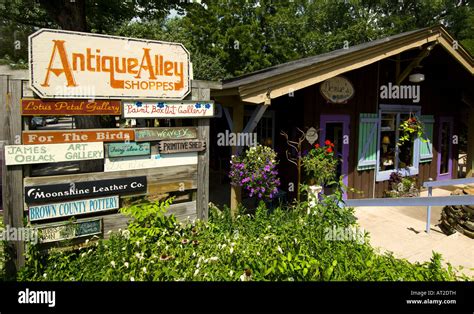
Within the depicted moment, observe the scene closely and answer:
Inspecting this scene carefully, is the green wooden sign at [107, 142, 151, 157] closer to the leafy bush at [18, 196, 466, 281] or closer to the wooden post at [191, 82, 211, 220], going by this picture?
the leafy bush at [18, 196, 466, 281]

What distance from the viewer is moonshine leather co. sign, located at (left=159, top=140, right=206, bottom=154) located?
3897 mm

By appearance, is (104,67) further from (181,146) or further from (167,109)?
(181,146)

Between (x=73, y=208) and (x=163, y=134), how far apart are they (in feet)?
4.28

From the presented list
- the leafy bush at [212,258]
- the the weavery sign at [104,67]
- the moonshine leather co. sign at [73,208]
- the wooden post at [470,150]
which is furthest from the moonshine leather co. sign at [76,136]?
the wooden post at [470,150]

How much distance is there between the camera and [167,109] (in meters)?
3.85

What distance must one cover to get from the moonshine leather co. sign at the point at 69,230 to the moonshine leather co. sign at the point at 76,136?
883 mm

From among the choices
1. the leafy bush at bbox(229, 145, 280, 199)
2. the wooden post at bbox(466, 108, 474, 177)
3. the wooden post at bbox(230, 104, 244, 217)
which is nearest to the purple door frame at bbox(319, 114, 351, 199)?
the leafy bush at bbox(229, 145, 280, 199)

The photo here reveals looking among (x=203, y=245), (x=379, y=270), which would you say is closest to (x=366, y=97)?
(x=379, y=270)

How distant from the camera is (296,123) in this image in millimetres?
7066

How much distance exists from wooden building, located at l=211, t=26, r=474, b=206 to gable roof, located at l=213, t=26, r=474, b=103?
17mm

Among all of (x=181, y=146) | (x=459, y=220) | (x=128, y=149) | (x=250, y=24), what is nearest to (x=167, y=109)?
(x=181, y=146)

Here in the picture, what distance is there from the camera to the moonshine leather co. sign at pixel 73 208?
3.18 m
